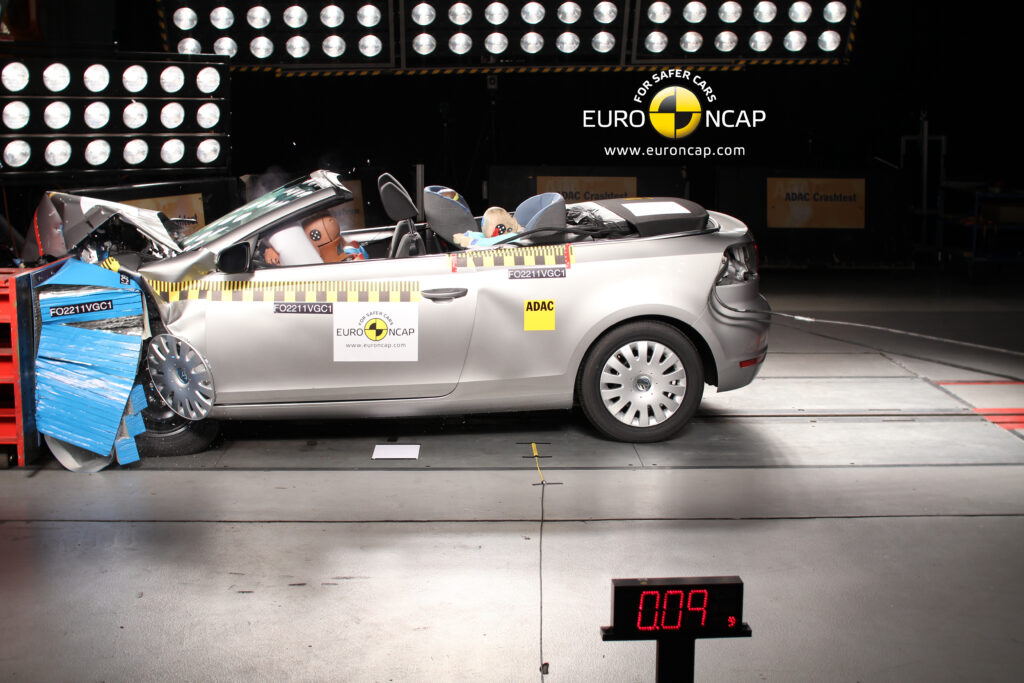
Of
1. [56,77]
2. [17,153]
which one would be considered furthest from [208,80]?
[17,153]

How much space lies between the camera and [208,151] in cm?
999

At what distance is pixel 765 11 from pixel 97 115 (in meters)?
8.06

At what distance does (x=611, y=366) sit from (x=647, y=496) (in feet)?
3.06

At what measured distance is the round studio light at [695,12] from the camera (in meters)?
13.0

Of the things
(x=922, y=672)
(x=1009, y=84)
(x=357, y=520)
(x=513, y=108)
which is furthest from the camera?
(x=1009, y=84)

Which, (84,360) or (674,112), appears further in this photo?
(674,112)

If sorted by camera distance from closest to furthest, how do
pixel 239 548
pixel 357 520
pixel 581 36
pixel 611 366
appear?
pixel 239 548 → pixel 357 520 → pixel 611 366 → pixel 581 36

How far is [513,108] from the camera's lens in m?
14.1

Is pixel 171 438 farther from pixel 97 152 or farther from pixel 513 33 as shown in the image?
pixel 513 33

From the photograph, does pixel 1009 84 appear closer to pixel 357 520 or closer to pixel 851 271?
pixel 851 271

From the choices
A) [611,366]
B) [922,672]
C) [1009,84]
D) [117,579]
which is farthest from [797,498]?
[1009,84]

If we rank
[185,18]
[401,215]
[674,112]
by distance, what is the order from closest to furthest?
[401,215] → [185,18] → [674,112]

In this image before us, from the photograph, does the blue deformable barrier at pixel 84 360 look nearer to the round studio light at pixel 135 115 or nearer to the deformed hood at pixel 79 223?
the deformed hood at pixel 79 223

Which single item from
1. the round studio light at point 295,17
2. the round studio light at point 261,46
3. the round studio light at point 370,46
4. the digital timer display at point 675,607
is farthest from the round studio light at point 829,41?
the digital timer display at point 675,607
